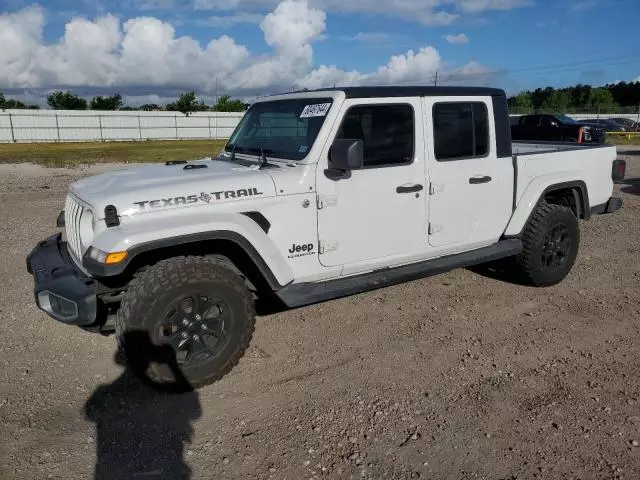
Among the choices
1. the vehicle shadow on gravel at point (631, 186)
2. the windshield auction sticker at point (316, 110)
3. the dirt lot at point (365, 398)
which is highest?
the windshield auction sticker at point (316, 110)

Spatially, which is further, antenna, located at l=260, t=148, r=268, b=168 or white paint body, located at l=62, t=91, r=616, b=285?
antenna, located at l=260, t=148, r=268, b=168

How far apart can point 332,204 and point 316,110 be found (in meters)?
0.77

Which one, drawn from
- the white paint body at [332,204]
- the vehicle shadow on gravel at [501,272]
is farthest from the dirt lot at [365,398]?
the white paint body at [332,204]

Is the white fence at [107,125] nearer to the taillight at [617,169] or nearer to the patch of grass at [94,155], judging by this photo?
the patch of grass at [94,155]

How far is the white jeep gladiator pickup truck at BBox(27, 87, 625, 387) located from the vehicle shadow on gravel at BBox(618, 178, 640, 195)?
26.4 feet

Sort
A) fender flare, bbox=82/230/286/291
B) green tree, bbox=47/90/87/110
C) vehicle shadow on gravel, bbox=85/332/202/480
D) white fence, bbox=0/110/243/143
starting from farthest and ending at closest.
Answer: green tree, bbox=47/90/87/110, white fence, bbox=0/110/243/143, fender flare, bbox=82/230/286/291, vehicle shadow on gravel, bbox=85/332/202/480

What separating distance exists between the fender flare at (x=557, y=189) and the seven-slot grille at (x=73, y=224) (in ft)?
12.6

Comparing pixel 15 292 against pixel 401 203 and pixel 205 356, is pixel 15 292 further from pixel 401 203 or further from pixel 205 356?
pixel 401 203

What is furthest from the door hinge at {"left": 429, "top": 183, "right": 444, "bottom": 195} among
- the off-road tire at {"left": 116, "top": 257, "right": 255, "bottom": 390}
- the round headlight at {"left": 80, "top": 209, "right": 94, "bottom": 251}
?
the round headlight at {"left": 80, "top": 209, "right": 94, "bottom": 251}

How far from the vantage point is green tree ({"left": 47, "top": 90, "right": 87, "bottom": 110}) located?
5762 cm

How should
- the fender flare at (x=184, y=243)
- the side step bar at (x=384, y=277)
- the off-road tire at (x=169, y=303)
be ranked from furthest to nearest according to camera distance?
the side step bar at (x=384, y=277) → the off-road tire at (x=169, y=303) → the fender flare at (x=184, y=243)

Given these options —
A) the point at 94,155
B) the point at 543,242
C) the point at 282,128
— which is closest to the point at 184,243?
the point at 282,128

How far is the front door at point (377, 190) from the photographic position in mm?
4211

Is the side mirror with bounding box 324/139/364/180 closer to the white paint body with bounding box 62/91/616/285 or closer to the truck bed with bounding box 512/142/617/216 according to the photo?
the white paint body with bounding box 62/91/616/285
